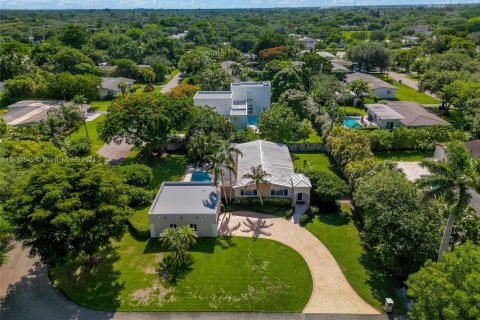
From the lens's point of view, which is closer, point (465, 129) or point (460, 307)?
point (460, 307)

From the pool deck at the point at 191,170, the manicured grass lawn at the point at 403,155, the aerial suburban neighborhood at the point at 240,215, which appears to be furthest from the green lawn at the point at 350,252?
the pool deck at the point at 191,170

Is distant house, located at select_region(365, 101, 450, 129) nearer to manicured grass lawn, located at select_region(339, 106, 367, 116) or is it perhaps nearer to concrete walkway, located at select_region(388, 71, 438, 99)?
Answer: manicured grass lawn, located at select_region(339, 106, 367, 116)

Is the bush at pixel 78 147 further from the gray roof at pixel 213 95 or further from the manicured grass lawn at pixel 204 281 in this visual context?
the manicured grass lawn at pixel 204 281

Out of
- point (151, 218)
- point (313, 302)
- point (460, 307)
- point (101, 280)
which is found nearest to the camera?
point (460, 307)

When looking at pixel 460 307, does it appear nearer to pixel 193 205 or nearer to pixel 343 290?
pixel 343 290

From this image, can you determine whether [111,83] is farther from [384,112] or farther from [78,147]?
[384,112]

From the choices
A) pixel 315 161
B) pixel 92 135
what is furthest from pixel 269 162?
pixel 92 135

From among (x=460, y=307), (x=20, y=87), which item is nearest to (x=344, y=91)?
(x=460, y=307)
